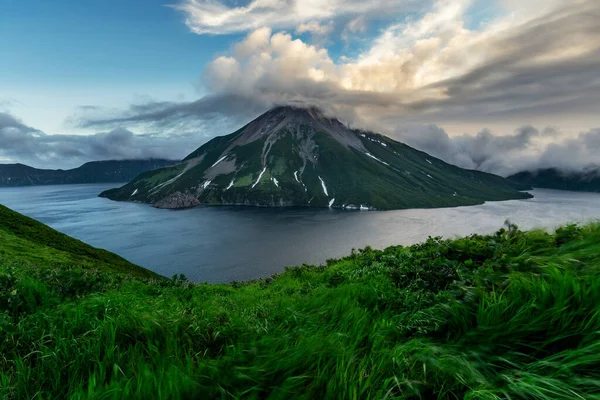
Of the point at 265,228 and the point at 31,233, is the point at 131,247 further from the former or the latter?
the point at 31,233

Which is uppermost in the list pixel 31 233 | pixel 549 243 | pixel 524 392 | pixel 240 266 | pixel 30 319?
pixel 549 243

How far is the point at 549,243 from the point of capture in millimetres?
5500

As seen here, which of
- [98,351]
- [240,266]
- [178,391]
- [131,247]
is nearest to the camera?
[178,391]

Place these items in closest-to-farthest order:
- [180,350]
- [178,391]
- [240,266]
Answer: [178,391]
[180,350]
[240,266]

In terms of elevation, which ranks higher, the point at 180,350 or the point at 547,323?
the point at 547,323

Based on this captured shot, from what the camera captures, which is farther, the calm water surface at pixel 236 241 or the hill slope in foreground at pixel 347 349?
the calm water surface at pixel 236 241

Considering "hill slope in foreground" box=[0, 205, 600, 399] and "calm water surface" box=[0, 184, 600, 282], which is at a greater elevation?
"hill slope in foreground" box=[0, 205, 600, 399]

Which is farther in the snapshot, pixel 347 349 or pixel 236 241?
pixel 236 241

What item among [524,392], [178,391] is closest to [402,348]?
[524,392]

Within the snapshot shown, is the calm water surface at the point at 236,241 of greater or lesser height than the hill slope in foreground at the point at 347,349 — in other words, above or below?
below

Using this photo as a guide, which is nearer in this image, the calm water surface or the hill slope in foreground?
the hill slope in foreground

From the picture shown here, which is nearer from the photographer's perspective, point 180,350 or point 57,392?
point 57,392

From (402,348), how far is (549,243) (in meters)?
4.71

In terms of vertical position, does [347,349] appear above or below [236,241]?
above
